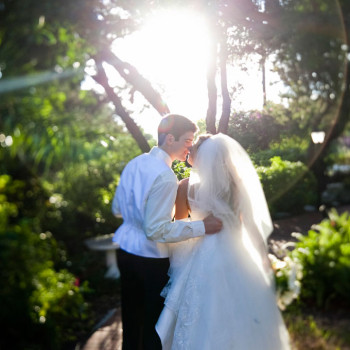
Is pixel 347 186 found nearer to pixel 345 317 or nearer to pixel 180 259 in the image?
pixel 345 317

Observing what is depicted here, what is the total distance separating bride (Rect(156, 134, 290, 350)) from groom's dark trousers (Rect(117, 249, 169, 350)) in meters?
0.07

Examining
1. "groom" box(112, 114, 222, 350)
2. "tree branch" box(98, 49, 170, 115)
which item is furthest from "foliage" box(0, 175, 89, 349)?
"tree branch" box(98, 49, 170, 115)

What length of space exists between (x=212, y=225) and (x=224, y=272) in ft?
0.99

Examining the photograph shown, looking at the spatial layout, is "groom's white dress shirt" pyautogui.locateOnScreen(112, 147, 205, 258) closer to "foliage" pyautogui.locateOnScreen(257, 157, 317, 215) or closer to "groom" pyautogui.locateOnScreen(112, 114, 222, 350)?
"groom" pyautogui.locateOnScreen(112, 114, 222, 350)

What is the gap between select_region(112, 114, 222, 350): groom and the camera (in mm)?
2541

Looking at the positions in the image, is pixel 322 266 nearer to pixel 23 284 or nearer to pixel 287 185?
pixel 287 185

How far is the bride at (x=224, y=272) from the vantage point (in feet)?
8.18

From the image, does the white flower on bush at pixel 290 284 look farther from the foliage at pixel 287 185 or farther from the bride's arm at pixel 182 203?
the bride's arm at pixel 182 203

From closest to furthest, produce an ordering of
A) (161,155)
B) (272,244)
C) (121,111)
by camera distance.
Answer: (161,155) < (272,244) < (121,111)

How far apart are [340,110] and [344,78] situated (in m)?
0.17

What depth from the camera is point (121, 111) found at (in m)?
3.67

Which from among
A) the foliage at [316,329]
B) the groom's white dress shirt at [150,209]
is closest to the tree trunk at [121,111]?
the groom's white dress shirt at [150,209]

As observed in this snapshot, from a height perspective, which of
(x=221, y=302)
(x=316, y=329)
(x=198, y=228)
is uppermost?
Result: (x=198, y=228)

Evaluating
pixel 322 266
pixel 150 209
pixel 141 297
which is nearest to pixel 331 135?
pixel 322 266
